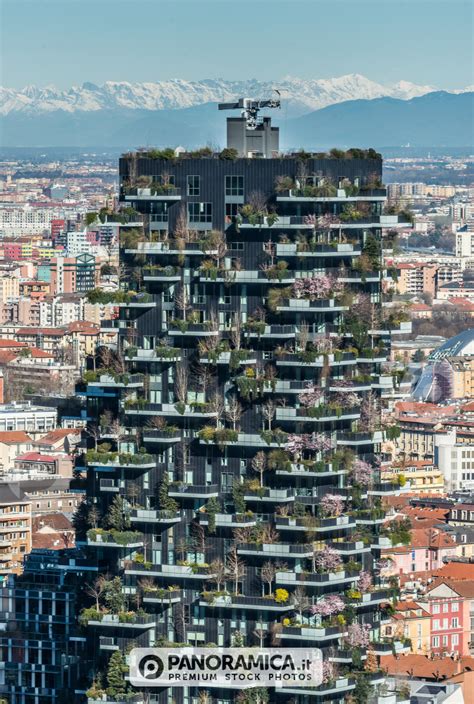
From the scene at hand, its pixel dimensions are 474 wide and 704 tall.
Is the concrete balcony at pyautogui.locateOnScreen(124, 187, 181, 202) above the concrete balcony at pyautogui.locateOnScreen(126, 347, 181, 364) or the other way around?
above

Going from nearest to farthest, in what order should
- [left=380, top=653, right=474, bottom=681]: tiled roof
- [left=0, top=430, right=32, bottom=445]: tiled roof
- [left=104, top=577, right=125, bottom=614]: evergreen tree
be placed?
[left=104, top=577, right=125, bottom=614]: evergreen tree, [left=380, top=653, right=474, bottom=681]: tiled roof, [left=0, top=430, right=32, bottom=445]: tiled roof

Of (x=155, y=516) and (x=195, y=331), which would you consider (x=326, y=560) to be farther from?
(x=195, y=331)

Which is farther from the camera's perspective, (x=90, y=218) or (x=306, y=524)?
(x=90, y=218)

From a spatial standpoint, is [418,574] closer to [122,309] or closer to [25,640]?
[25,640]

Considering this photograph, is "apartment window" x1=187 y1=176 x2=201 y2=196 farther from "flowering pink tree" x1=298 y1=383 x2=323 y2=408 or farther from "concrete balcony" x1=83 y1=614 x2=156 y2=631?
"concrete balcony" x1=83 y1=614 x2=156 y2=631

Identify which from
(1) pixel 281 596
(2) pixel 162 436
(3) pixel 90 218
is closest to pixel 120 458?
(2) pixel 162 436

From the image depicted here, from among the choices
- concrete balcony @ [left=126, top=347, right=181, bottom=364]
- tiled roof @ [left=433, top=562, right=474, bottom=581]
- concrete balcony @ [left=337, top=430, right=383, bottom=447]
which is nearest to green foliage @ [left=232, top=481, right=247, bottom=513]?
concrete balcony @ [left=337, top=430, right=383, bottom=447]
